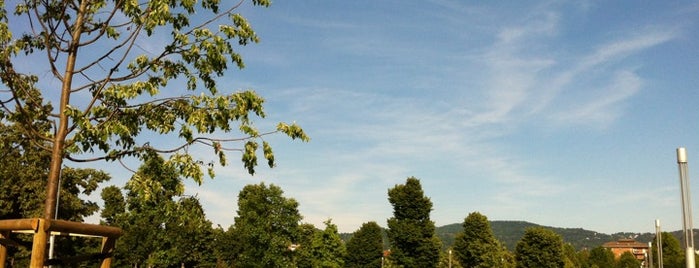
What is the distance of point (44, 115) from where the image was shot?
10914mm

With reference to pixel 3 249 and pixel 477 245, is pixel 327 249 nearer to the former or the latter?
pixel 477 245

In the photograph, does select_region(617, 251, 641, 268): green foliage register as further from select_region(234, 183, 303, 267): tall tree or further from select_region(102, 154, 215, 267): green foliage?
select_region(102, 154, 215, 267): green foliage

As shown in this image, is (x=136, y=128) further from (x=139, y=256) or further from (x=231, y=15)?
(x=139, y=256)

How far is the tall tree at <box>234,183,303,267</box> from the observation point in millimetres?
68062

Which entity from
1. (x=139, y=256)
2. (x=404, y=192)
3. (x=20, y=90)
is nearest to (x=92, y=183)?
(x=139, y=256)

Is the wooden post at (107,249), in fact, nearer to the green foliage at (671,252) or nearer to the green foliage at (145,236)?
the green foliage at (145,236)

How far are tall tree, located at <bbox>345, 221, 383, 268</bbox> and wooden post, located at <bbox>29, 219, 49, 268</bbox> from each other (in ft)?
248

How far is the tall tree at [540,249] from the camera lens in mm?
70938

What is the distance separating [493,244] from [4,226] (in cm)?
6981

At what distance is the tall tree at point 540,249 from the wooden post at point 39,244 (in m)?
69.5

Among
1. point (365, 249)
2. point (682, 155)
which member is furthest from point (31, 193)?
point (365, 249)

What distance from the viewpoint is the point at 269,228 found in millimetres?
69438

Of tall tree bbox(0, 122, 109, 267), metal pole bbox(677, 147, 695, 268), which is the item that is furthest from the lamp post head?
tall tree bbox(0, 122, 109, 267)

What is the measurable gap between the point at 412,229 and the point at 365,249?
17.0m
